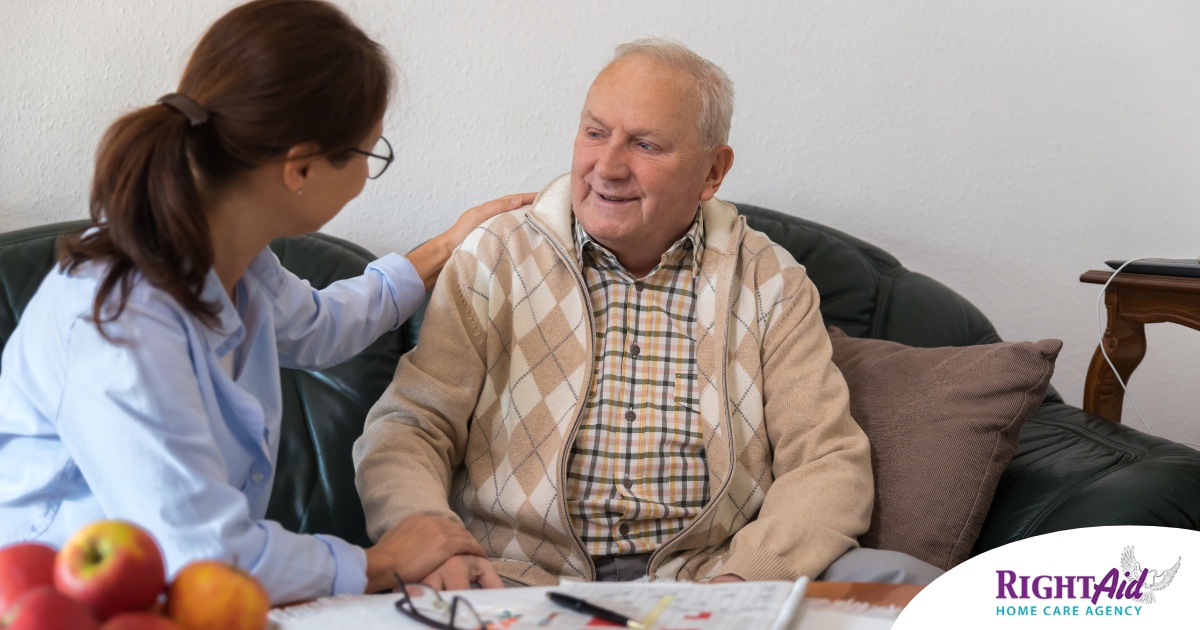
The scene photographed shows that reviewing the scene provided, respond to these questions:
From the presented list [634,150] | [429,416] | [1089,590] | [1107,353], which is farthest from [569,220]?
[1107,353]

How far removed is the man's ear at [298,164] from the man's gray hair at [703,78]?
72cm

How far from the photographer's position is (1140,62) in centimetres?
256

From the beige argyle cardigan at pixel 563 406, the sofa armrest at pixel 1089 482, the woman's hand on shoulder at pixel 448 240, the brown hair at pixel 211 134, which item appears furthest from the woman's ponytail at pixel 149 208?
the sofa armrest at pixel 1089 482

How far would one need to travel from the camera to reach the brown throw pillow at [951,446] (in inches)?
66.7

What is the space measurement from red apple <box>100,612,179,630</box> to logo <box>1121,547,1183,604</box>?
851 millimetres

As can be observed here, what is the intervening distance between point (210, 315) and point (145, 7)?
45.3 inches

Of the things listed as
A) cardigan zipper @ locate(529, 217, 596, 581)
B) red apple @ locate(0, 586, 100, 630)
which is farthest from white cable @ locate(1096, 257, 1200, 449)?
red apple @ locate(0, 586, 100, 630)

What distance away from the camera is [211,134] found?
1105mm

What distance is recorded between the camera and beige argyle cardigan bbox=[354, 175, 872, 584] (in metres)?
1.64

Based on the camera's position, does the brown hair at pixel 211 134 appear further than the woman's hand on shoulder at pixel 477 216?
No

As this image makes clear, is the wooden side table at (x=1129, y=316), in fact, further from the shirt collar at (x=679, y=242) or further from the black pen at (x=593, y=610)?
the black pen at (x=593, y=610)

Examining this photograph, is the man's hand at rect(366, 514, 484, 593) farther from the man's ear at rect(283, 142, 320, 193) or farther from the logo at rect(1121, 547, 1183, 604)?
the logo at rect(1121, 547, 1183, 604)

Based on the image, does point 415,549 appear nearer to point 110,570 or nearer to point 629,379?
point 629,379

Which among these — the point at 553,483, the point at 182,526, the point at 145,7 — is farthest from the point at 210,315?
the point at 145,7
